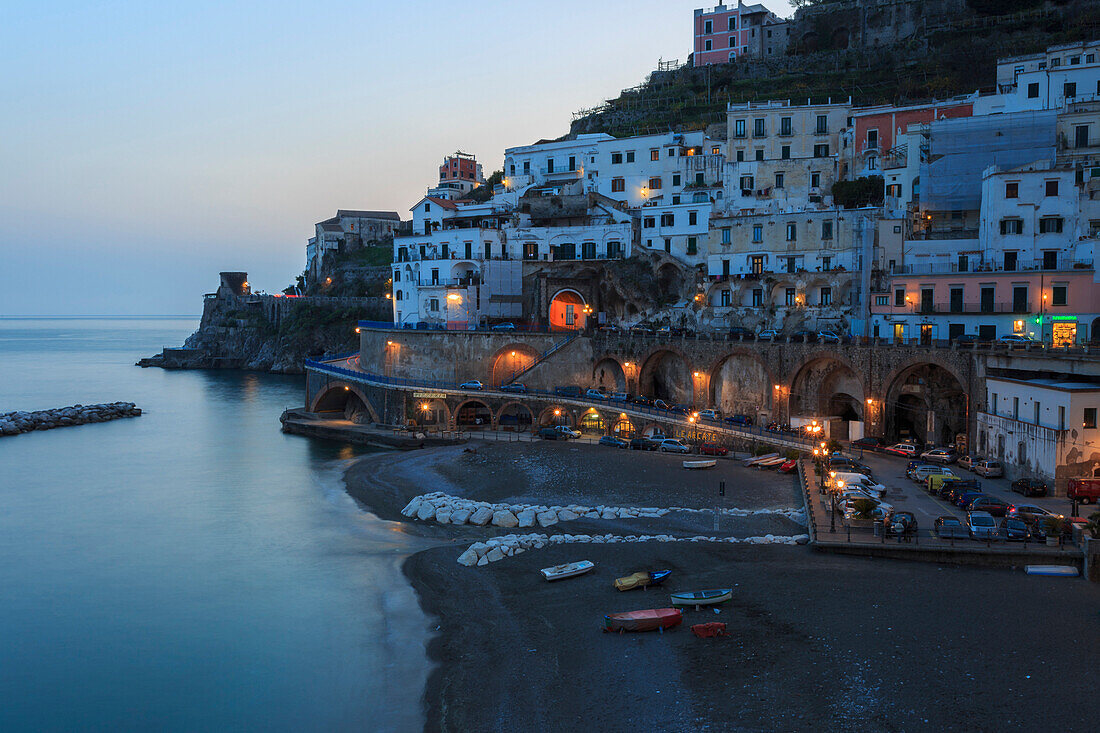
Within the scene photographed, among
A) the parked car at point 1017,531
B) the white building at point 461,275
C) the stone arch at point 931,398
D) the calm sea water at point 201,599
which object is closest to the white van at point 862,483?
the parked car at point 1017,531

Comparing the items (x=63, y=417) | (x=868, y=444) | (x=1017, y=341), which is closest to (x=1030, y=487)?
(x=1017, y=341)

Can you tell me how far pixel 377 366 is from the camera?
270 ft

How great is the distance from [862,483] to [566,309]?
4612cm

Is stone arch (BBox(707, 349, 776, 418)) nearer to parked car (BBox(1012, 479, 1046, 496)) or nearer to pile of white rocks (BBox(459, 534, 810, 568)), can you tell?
parked car (BBox(1012, 479, 1046, 496))

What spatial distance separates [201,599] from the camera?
34312mm

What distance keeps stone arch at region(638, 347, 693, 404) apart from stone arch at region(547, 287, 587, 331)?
1416cm

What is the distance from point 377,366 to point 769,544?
180 ft

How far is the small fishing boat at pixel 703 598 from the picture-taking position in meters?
28.7

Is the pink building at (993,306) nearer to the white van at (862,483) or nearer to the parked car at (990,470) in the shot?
the parked car at (990,470)

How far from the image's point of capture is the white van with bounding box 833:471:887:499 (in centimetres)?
3900

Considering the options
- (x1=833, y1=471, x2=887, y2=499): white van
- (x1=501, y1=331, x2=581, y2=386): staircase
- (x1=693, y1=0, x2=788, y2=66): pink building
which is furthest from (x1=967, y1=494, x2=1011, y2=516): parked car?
(x1=693, y1=0, x2=788, y2=66): pink building

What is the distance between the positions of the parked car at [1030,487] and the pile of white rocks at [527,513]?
10.3m

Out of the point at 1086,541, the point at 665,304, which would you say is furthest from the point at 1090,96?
the point at 1086,541

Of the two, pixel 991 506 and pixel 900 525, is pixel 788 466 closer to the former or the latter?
pixel 991 506
